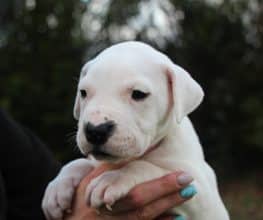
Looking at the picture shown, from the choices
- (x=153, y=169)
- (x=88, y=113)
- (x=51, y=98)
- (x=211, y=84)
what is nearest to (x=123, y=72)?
(x=88, y=113)

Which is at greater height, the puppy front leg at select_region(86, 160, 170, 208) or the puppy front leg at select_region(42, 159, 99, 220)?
the puppy front leg at select_region(86, 160, 170, 208)

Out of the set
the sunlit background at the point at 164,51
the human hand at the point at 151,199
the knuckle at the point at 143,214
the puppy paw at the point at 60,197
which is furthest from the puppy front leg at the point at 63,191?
the sunlit background at the point at 164,51

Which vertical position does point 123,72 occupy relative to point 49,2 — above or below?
above

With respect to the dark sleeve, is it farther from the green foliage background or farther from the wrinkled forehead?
the green foliage background

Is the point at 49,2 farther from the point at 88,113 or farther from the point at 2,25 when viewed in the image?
the point at 88,113

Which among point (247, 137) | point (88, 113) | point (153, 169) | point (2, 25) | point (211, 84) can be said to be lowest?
point (247, 137)

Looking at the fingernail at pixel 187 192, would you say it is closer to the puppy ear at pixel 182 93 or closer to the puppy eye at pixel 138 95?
the puppy ear at pixel 182 93

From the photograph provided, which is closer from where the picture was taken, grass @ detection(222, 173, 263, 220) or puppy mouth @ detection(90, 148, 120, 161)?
puppy mouth @ detection(90, 148, 120, 161)

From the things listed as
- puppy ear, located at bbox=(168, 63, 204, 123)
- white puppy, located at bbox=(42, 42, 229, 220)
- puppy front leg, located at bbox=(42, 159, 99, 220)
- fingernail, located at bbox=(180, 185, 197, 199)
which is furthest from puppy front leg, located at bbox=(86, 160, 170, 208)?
puppy front leg, located at bbox=(42, 159, 99, 220)
